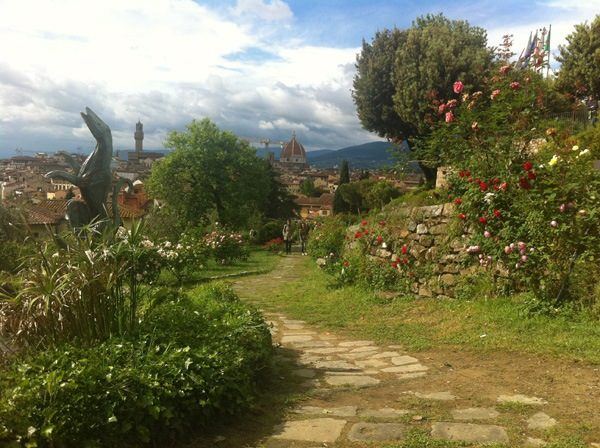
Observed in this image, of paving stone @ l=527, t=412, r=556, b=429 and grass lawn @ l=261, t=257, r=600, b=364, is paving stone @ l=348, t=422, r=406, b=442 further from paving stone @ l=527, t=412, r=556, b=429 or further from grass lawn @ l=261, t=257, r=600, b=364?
grass lawn @ l=261, t=257, r=600, b=364

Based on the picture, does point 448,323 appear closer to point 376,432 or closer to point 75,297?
point 376,432

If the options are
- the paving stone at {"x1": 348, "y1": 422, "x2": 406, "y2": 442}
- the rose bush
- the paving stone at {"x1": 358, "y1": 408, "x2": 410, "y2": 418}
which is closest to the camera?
the paving stone at {"x1": 348, "y1": 422, "x2": 406, "y2": 442}

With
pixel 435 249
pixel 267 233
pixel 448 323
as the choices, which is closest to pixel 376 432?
pixel 448 323

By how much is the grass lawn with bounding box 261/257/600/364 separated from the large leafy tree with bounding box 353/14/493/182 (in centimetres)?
796

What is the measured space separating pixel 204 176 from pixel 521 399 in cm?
2962

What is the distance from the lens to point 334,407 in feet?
11.0

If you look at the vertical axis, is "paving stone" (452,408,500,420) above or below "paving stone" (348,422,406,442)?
above

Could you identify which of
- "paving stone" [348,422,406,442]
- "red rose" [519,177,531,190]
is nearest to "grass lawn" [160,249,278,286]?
"red rose" [519,177,531,190]

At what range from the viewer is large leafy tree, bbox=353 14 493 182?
15.7 metres

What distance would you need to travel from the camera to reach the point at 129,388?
2.68 meters

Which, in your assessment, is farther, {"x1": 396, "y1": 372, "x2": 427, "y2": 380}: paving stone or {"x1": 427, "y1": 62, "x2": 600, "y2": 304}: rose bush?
{"x1": 427, "y1": 62, "x2": 600, "y2": 304}: rose bush

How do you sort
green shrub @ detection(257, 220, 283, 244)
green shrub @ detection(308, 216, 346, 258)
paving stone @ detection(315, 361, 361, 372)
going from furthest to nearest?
green shrub @ detection(257, 220, 283, 244), green shrub @ detection(308, 216, 346, 258), paving stone @ detection(315, 361, 361, 372)

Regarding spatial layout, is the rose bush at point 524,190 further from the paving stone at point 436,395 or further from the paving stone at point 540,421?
the paving stone at point 540,421

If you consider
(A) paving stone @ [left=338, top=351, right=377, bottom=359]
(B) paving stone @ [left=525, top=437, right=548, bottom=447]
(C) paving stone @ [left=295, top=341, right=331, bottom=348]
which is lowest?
(C) paving stone @ [left=295, top=341, right=331, bottom=348]
